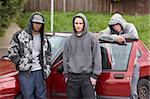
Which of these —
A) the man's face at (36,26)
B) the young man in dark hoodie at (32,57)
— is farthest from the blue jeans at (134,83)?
the man's face at (36,26)

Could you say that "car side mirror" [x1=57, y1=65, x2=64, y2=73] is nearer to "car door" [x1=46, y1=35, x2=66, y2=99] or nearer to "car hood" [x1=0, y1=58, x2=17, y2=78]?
"car door" [x1=46, y1=35, x2=66, y2=99]

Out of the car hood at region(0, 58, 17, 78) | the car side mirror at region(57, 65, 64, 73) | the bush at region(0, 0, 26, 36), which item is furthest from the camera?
the bush at region(0, 0, 26, 36)

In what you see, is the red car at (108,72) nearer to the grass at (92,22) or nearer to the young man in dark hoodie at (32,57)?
the young man in dark hoodie at (32,57)

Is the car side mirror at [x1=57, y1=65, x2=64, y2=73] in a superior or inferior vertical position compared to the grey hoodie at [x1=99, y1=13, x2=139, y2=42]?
inferior

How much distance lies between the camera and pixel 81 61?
5.66 m

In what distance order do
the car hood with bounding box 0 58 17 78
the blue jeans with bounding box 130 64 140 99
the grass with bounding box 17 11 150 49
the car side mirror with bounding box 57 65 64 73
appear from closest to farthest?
the car hood with bounding box 0 58 17 78 < the car side mirror with bounding box 57 65 64 73 < the blue jeans with bounding box 130 64 140 99 < the grass with bounding box 17 11 150 49

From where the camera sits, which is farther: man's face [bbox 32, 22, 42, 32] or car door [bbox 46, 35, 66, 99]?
car door [bbox 46, 35, 66, 99]

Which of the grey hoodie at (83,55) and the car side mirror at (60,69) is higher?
the grey hoodie at (83,55)

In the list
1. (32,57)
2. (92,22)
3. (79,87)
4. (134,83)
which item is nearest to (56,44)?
(32,57)

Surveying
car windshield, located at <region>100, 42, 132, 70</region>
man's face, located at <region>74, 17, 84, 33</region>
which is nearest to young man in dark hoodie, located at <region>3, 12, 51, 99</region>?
man's face, located at <region>74, 17, 84, 33</region>

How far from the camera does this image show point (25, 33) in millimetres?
5789

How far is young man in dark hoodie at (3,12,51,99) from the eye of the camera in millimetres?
5715

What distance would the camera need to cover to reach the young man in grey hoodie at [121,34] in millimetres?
6367

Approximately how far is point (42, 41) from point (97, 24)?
Answer: 13.0 meters
